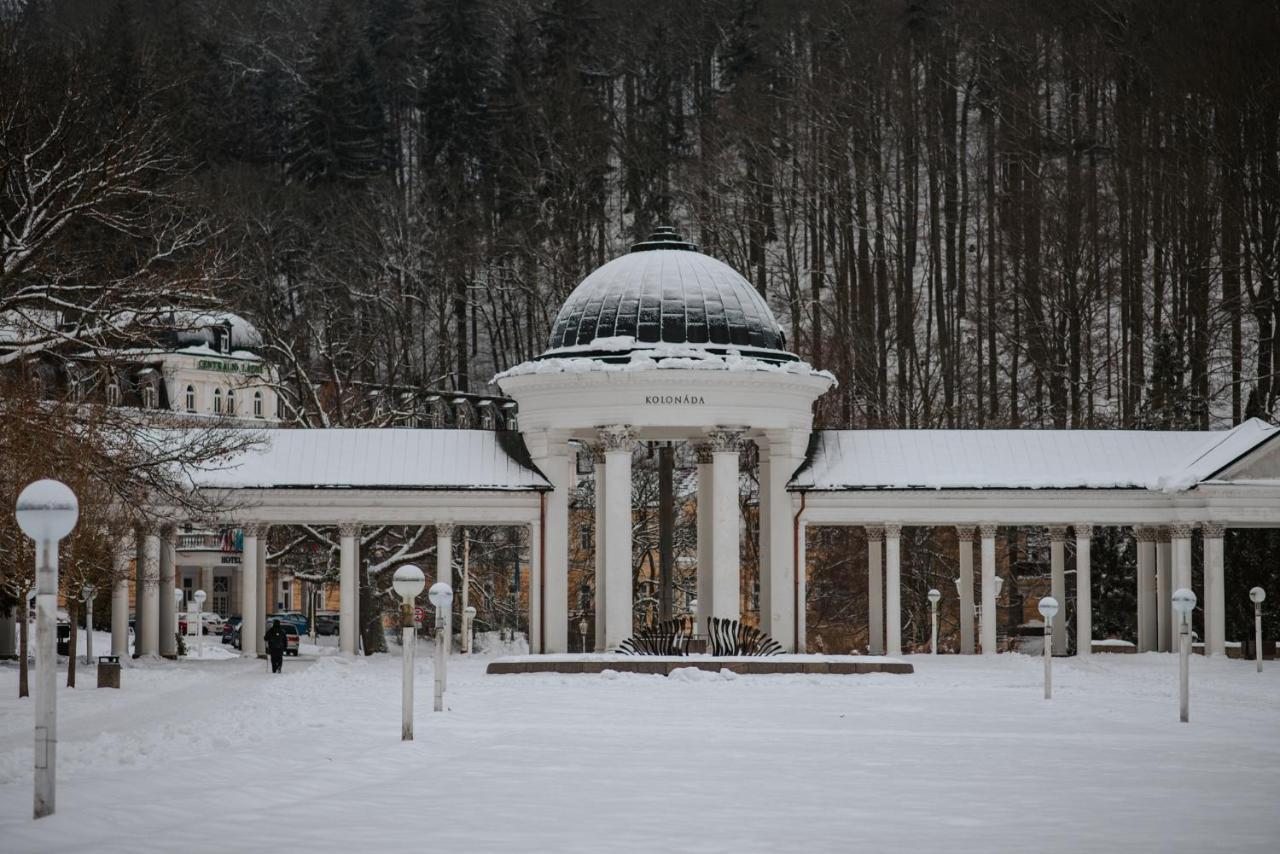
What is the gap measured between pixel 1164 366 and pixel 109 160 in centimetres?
4384

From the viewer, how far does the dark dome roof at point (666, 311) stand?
1961 inches

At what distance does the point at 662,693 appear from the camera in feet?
117

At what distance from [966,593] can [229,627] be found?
123 ft

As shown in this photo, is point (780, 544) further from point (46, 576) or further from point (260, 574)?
point (46, 576)

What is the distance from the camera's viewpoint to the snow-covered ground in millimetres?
15555

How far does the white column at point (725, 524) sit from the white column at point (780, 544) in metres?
2.02

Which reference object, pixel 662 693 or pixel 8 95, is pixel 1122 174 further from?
pixel 8 95

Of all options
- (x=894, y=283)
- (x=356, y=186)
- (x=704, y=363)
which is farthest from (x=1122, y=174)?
(x=356, y=186)

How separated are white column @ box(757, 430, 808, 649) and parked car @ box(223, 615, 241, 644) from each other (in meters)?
30.9

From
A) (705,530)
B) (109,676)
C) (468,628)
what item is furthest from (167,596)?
(705,530)

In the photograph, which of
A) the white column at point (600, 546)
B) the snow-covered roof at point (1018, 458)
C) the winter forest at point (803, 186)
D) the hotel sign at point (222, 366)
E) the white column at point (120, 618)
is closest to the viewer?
the white column at point (120, 618)

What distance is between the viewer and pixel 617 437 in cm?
4934

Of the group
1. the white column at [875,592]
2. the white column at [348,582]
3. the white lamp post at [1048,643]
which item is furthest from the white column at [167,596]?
the white lamp post at [1048,643]

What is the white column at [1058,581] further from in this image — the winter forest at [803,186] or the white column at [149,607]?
the white column at [149,607]
